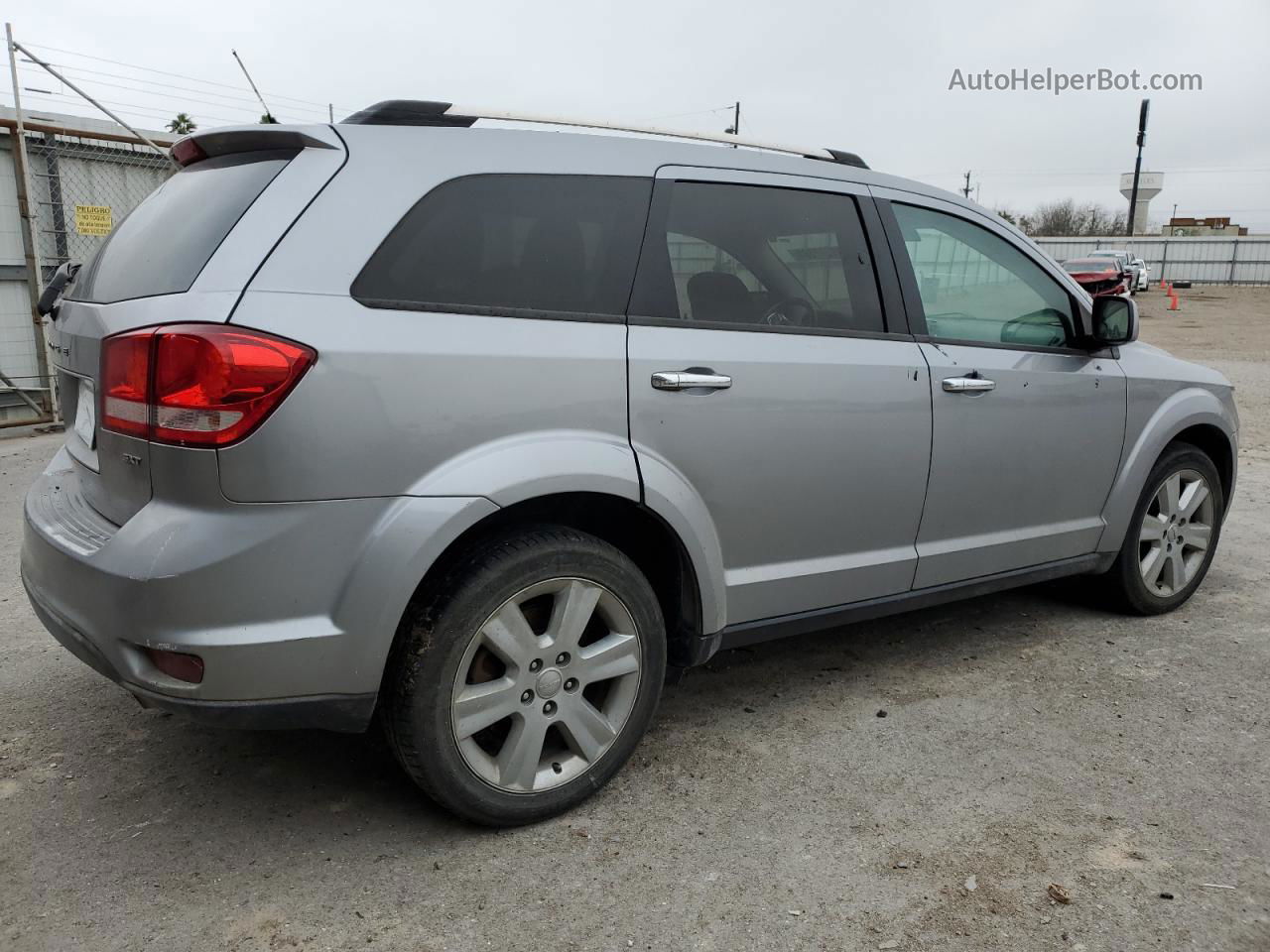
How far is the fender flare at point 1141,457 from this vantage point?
13.7ft

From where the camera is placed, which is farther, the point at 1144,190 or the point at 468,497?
the point at 1144,190

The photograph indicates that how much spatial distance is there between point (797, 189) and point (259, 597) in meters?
2.10

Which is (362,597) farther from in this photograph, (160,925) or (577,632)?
(160,925)

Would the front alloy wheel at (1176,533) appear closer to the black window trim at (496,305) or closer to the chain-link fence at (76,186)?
the black window trim at (496,305)

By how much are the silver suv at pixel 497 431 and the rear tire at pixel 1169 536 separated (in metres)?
1.02

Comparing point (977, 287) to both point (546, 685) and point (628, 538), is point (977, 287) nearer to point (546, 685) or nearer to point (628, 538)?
point (628, 538)

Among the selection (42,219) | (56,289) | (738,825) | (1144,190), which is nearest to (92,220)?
(42,219)

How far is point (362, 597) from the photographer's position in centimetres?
Answer: 238

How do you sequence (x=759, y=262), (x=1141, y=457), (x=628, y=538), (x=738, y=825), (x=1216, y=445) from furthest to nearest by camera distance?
(x=1216, y=445) → (x=1141, y=457) → (x=759, y=262) → (x=628, y=538) → (x=738, y=825)

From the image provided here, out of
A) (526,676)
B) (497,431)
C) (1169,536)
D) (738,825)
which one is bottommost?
(738,825)

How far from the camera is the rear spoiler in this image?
2514mm

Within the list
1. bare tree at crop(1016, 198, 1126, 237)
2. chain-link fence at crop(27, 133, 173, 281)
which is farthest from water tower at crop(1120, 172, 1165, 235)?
chain-link fence at crop(27, 133, 173, 281)

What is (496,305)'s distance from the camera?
8.59 ft

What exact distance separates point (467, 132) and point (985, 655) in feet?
9.20
